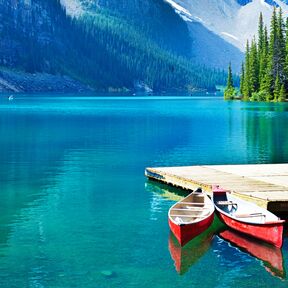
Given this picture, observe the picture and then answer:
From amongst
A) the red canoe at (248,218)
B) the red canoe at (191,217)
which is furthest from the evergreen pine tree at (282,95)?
the red canoe at (191,217)

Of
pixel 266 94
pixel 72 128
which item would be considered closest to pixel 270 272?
pixel 72 128

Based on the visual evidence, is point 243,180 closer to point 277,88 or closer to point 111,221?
point 111,221

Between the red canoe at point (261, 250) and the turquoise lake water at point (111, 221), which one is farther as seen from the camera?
the red canoe at point (261, 250)

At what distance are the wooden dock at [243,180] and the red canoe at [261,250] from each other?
9.62 ft

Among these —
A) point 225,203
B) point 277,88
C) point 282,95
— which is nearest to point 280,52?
point 277,88

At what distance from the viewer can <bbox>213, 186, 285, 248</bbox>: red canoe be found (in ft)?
97.9

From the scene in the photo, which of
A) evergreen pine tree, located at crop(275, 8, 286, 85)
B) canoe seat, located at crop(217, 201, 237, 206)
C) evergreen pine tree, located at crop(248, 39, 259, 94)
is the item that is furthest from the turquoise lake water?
evergreen pine tree, located at crop(248, 39, 259, 94)

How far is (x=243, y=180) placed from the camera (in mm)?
41344

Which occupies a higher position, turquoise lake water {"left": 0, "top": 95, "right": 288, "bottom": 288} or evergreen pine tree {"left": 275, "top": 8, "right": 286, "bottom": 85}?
evergreen pine tree {"left": 275, "top": 8, "right": 286, "bottom": 85}

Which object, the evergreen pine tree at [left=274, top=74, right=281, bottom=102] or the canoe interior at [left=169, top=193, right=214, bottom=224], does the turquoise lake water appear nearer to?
the canoe interior at [left=169, top=193, right=214, bottom=224]

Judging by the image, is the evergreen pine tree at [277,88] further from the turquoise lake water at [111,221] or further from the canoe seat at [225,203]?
the canoe seat at [225,203]

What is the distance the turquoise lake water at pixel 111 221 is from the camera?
26.4 metres

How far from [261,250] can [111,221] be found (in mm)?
8931

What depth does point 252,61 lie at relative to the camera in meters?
191
